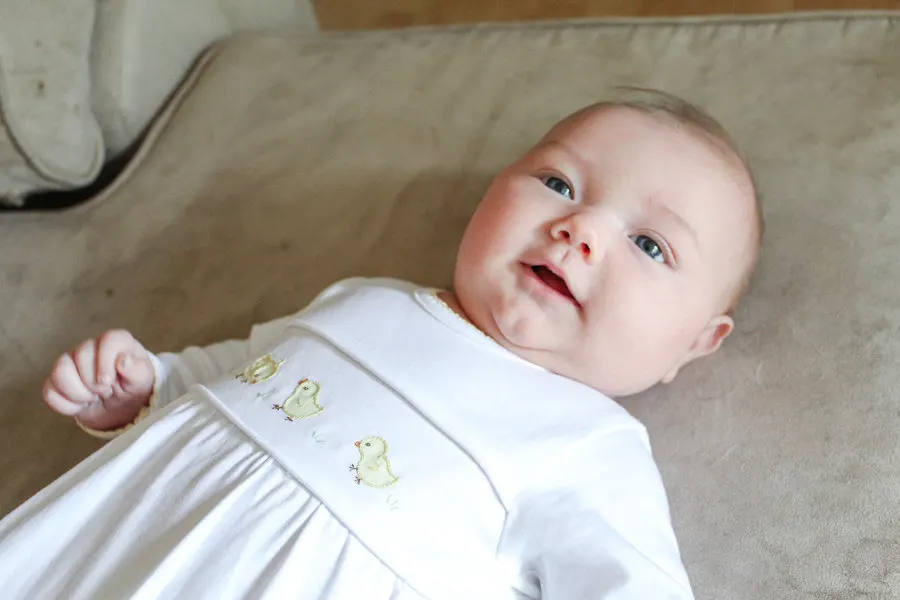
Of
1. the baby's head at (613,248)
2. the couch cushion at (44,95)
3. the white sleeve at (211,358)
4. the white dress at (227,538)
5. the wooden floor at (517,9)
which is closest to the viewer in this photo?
the white dress at (227,538)

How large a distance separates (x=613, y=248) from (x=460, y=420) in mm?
210

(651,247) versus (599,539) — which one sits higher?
(651,247)

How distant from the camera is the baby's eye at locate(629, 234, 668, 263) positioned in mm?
814

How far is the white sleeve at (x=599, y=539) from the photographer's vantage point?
0.70 meters

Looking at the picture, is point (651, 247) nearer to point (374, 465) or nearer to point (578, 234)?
point (578, 234)

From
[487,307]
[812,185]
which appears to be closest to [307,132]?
[487,307]

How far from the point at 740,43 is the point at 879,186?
1.07ft

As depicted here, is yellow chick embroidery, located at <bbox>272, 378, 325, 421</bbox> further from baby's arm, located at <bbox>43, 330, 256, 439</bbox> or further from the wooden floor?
the wooden floor

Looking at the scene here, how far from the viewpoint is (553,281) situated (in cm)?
81

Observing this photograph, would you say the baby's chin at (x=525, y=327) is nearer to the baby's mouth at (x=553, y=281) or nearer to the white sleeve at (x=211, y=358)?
the baby's mouth at (x=553, y=281)

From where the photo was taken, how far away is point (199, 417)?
0.79 metres

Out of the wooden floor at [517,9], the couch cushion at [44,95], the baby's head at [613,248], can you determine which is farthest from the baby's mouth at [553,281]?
the wooden floor at [517,9]

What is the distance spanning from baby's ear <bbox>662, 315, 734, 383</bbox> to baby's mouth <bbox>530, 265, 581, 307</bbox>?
168 mm

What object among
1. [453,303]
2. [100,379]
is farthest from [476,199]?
[100,379]
